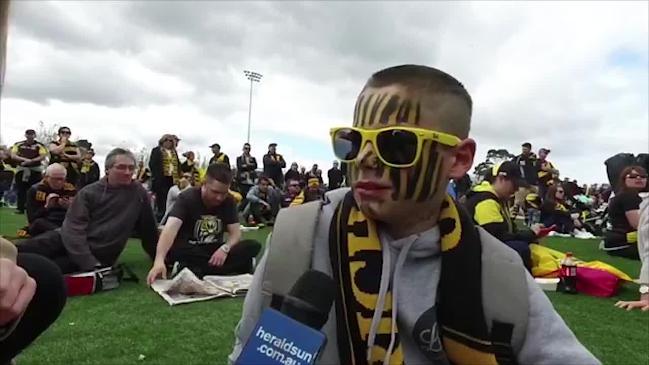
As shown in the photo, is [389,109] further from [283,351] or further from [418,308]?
[283,351]

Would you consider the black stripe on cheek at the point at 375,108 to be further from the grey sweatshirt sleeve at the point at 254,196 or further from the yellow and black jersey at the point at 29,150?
the yellow and black jersey at the point at 29,150

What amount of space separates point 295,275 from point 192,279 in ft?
16.3

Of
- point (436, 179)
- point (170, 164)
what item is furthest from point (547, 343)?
point (170, 164)

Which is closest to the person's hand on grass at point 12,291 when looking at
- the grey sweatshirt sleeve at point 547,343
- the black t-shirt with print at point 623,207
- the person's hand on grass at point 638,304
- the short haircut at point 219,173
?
the grey sweatshirt sleeve at point 547,343

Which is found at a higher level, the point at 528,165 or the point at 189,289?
the point at 528,165

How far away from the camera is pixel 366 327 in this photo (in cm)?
163

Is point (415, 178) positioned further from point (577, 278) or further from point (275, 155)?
point (275, 155)

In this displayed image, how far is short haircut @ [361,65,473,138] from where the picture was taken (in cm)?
179

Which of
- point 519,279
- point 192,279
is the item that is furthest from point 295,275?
point 192,279

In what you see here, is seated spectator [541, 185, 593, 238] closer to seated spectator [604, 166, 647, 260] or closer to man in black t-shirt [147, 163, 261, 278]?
seated spectator [604, 166, 647, 260]

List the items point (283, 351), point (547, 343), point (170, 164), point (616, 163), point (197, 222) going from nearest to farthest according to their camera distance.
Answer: point (283, 351) → point (547, 343) → point (197, 222) → point (616, 163) → point (170, 164)

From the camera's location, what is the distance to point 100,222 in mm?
7273

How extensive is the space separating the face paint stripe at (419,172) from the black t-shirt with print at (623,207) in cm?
848

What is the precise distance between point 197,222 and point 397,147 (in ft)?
20.1
